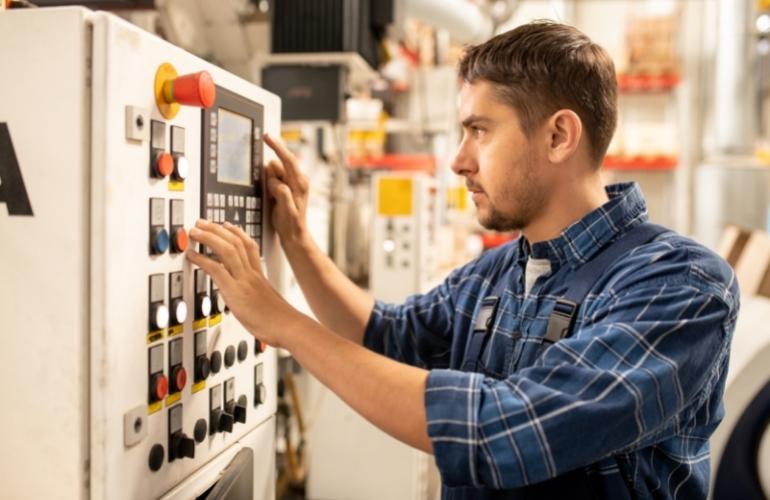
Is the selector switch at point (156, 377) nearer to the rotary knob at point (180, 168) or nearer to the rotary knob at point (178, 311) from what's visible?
the rotary knob at point (178, 311)

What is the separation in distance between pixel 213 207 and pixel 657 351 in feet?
2.25

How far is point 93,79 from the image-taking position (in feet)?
2.72

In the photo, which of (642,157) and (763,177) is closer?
(763,177)

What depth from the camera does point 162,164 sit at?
923mm

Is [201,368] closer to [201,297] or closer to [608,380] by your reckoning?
[201,297]

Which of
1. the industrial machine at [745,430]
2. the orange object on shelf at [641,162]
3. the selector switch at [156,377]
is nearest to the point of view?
the selector switch at [156,377]

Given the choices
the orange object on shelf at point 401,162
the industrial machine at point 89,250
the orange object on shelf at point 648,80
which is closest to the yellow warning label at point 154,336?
the industrial machine at point 89,250

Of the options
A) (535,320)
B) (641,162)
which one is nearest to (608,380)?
(535,320)

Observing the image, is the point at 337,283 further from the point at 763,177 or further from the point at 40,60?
the point at 763,177

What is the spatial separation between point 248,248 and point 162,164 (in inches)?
8.0

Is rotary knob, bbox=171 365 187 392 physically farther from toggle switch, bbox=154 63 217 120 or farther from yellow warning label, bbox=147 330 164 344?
toggle switch, bbox=154 63 217 120

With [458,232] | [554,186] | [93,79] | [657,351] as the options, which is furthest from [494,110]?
[458,232]

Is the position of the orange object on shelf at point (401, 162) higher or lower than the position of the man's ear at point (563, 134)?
higher

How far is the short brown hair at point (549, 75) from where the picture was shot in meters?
1.22
